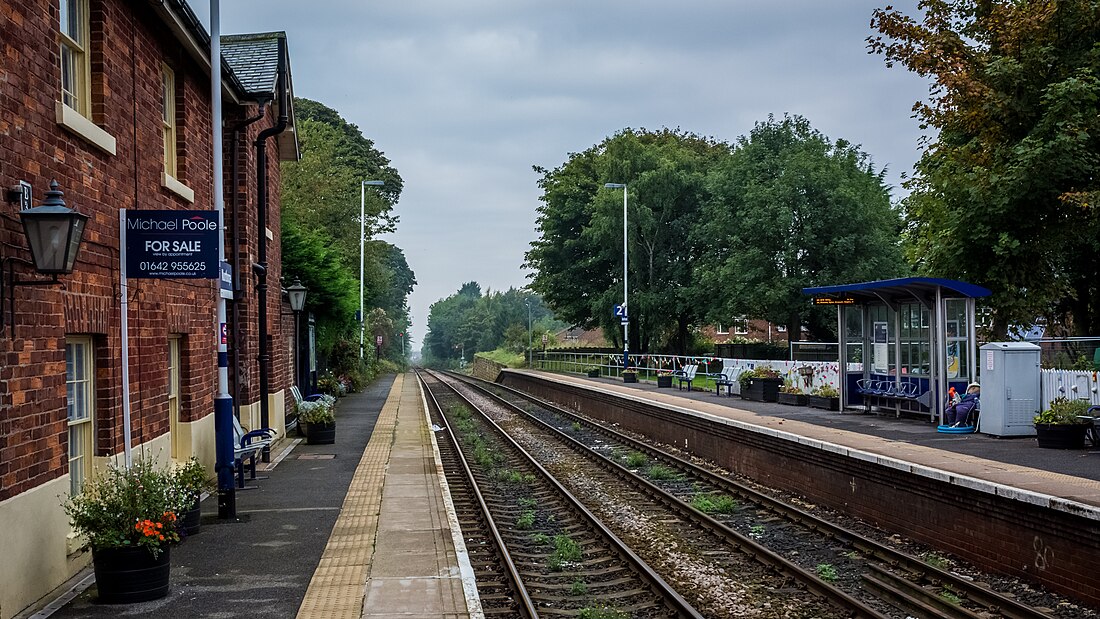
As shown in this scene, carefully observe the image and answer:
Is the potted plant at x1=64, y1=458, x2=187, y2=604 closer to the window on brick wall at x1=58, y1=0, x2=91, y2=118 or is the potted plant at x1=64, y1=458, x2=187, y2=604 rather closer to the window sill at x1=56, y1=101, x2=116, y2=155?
the window sill at x1=56, y1=101, x2=116, y2=155

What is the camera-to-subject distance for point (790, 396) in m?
22.4

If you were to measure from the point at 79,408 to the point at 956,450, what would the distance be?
1085 cm

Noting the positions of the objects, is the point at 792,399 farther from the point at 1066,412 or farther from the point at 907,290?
the point at 1066,412

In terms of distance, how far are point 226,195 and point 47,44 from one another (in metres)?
8.89

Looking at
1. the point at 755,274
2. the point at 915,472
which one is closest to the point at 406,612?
the point at 915,472

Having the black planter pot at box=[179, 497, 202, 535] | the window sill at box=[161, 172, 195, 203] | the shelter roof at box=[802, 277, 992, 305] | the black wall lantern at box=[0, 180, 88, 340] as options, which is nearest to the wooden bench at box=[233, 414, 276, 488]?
the black planter pot at box=[179, 497, 202, 535]

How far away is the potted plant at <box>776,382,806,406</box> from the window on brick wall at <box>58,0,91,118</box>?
668 inches

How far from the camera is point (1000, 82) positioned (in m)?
19.0

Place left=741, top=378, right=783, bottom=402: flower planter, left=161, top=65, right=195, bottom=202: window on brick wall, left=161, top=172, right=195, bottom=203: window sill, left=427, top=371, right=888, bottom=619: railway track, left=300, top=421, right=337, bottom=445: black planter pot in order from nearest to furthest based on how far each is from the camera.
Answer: left=427, top=371, right=888, bottom=619: railway track → left=161, top=172, right=195, bottom=203: window sill → left=161, top=65, right=195, bottom=202: window on brick wall → left=300, top=421, right=337, bottom=445: black planter pot → left=741, top=378, right=783, bottom=402: flower planter

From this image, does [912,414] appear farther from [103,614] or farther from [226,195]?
[103,614]

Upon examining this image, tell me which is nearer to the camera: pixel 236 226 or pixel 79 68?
pixel 79 68

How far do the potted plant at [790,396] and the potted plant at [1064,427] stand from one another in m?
8.66

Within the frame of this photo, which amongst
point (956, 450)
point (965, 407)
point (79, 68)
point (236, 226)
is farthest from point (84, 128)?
point (965, 407)

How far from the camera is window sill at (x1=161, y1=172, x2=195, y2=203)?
455 inches
